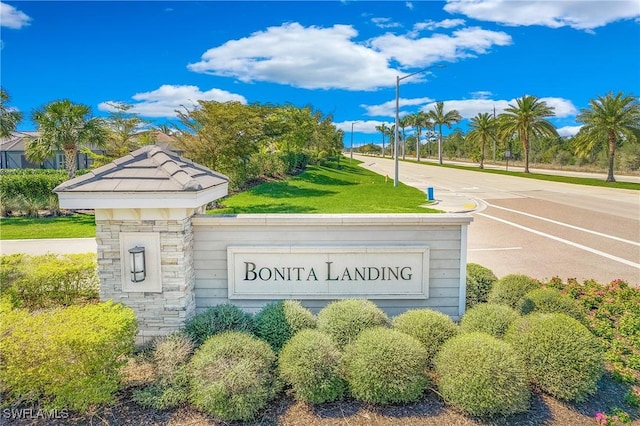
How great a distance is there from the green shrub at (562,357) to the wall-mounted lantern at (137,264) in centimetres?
400

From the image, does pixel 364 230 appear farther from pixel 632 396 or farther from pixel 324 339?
pixel 632 396

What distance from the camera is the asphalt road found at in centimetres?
902

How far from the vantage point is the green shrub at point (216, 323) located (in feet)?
15.4

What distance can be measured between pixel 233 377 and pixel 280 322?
1059mm

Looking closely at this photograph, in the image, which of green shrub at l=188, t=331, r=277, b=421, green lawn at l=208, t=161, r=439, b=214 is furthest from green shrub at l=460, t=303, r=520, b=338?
green lawn at l=208, t=161, r=439, b=214

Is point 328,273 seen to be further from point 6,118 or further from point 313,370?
point 6,118

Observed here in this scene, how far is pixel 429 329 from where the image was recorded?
14.6 ft

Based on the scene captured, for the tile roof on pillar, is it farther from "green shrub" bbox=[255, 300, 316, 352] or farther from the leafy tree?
the leafy tree

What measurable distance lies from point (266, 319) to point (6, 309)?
2.57 m

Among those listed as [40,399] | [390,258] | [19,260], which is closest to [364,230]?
[390,258]

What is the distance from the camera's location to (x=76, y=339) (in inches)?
144

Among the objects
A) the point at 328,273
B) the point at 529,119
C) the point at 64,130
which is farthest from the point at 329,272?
the point at 529,119

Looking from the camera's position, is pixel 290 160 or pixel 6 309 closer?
pixel 6 309

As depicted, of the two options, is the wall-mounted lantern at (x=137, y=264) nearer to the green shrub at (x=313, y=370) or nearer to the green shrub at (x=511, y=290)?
the green shrub at (x=313, y=370)
